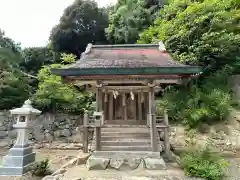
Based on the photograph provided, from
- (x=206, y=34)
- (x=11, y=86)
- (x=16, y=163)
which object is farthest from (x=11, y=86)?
(x=206, y=34)

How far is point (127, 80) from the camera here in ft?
Result: 25.5

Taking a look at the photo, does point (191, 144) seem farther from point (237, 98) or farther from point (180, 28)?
point (180, 28)

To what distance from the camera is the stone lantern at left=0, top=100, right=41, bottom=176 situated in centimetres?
757

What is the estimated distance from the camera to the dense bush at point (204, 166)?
20.9ft

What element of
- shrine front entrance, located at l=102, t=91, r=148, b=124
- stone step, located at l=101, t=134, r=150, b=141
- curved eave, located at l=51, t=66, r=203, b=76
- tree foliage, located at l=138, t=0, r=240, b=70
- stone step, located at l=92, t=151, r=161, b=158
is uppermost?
tree foliage, located at l=138, t=0, r=240, b=70

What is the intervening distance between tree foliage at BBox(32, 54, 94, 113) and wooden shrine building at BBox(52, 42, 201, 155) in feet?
20.5

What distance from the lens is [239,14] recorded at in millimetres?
14820

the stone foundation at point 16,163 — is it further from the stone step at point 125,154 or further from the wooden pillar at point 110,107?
the wooden pillar at point 110,107

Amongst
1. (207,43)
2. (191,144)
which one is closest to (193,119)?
(191,144)

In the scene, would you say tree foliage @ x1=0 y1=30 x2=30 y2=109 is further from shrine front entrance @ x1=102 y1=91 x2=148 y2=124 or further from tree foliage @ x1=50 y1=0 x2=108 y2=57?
shrine front entrance @ x1=102 y1=91 x2=148 y2=124

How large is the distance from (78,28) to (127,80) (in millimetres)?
18609

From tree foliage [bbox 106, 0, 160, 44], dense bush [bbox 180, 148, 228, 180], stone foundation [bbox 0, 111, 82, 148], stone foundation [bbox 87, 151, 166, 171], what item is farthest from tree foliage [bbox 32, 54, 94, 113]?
dense bush [bbox 180, 148, 228, 180]

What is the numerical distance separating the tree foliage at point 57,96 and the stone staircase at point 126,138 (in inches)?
302

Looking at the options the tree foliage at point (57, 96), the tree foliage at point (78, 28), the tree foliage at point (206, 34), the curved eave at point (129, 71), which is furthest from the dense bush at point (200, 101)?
the tree foliage at point (78, 28)
